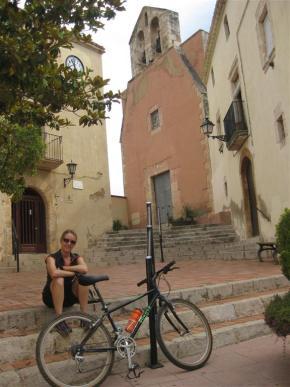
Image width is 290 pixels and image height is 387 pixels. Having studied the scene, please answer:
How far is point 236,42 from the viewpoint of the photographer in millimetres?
13266

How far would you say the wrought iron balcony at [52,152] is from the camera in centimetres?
1531

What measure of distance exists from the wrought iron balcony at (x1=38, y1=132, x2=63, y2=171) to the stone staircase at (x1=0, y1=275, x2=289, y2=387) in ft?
33.3

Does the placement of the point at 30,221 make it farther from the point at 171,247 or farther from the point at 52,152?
the point at 171,247

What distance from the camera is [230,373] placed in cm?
387

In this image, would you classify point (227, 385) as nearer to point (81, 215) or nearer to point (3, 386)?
point (3, 386)

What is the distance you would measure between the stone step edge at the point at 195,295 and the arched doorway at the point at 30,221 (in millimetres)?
10050

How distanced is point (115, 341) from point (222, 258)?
28.4ft

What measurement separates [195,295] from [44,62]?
3506 millimetres

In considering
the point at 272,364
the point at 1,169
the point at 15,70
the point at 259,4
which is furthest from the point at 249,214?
the point at 15,70

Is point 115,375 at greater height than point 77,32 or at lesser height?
lesser

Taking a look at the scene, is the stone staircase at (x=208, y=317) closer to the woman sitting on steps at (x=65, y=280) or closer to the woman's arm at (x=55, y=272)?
the woman sitting on steps at (x=65, y=280)

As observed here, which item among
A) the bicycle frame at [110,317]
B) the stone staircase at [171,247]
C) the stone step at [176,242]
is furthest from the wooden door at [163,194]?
the bicycle frame at [110,317]

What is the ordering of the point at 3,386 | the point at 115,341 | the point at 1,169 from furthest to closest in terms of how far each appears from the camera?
the point at 1,169, the point at 115,341, the point at 3,386

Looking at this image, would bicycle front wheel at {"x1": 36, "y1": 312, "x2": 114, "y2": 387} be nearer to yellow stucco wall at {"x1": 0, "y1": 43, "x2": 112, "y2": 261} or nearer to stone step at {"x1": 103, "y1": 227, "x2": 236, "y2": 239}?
stone step at {"x1": 103, "y1": 227, "x2": 236, "y2": 239}
